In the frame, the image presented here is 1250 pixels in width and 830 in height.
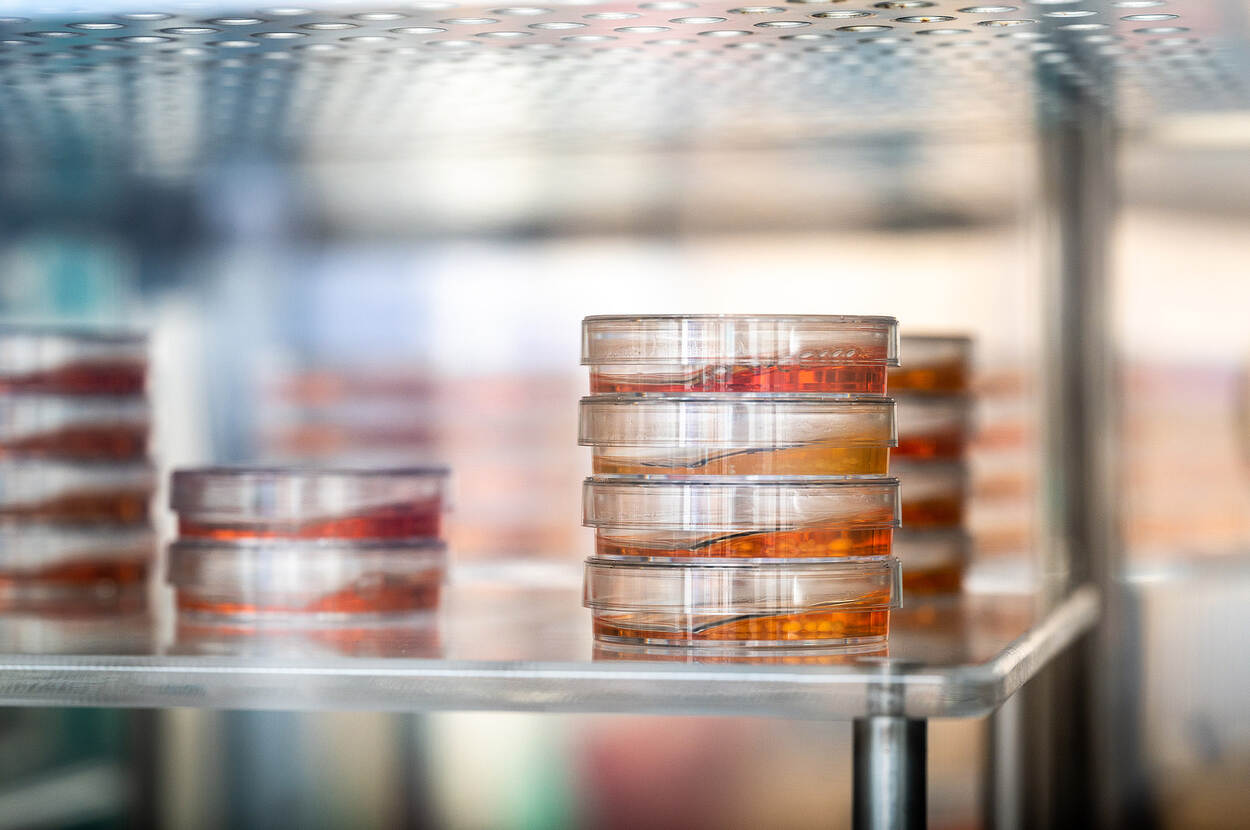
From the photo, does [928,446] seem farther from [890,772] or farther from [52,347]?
[52,347]

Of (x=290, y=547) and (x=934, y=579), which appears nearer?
(x=290, y=547)

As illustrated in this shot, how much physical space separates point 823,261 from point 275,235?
0.58 meters

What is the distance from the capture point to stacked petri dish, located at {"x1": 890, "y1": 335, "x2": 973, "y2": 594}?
1.27 meters

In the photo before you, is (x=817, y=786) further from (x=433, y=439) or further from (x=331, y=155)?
(x=331, y=155)

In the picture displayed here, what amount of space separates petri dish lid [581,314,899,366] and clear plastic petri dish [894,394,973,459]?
0.30m

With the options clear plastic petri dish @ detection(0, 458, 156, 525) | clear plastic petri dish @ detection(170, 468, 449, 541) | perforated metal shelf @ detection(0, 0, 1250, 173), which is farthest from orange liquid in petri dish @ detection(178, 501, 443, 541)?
perforated metal shelf @ detection(0, 0, 1250, 173)

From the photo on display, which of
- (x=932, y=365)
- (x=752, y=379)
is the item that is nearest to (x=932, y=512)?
(x=932, y=365)

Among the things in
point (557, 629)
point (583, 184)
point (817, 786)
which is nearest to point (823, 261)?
point (583, 184)

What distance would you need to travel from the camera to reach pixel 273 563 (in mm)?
1122

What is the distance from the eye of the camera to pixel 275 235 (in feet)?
5.41

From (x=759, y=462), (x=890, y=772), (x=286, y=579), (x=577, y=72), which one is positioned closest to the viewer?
(x=890, y=772)

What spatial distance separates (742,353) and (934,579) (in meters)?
0.41

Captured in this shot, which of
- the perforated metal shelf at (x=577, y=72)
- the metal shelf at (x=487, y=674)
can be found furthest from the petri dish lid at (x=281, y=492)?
the perforated metal shelf at (x=577, y=72)

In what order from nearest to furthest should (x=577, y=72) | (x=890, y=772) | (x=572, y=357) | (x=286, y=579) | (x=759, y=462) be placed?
1. (x=890, y=772)
2. (x=759, y=462)
3. (x=286, y=579)
4. (x=577, y=72)
5. (x=572, y=357)
